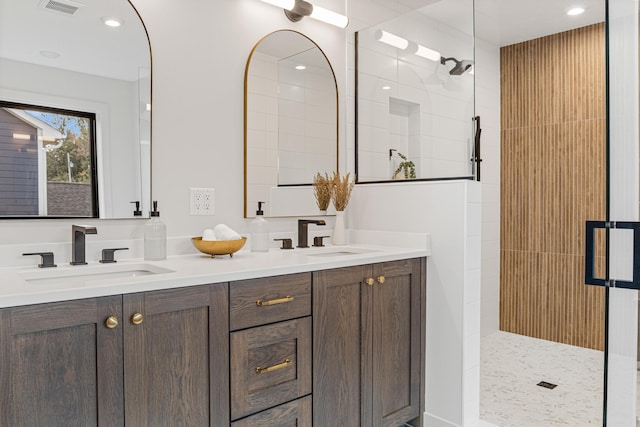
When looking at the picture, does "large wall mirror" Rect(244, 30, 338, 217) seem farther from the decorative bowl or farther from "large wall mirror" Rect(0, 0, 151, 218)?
"large wall mirror" Rect(0, 0, 151, 218)

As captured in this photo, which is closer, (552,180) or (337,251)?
(337,251)

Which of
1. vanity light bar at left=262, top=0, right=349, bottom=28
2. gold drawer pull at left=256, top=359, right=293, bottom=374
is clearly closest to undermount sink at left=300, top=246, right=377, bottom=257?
gold drawer pull at left=256, top=359, right=293, bottom=374

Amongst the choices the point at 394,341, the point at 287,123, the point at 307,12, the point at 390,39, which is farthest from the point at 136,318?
the point at 390,39

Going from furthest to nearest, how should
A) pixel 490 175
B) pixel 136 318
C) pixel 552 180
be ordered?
pixel 490 175, pixel 552 180, pixel 136 318

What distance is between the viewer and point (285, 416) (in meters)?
1.62

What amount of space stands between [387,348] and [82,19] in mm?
1815

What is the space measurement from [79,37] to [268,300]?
4.01 feet

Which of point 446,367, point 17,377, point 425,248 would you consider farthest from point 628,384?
point 17,377

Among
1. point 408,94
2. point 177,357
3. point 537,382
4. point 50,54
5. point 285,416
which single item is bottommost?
point 537,382

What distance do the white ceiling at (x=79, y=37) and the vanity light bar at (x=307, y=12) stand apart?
745 mm

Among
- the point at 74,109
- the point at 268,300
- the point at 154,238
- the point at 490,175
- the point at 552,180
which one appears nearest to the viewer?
the point at 268,300

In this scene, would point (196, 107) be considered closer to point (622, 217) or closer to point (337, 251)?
point (337, 251)

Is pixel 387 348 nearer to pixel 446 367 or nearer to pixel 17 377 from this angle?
pixel 446 367

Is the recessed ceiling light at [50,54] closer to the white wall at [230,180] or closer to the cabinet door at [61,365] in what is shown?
the white wall at [230,180]
